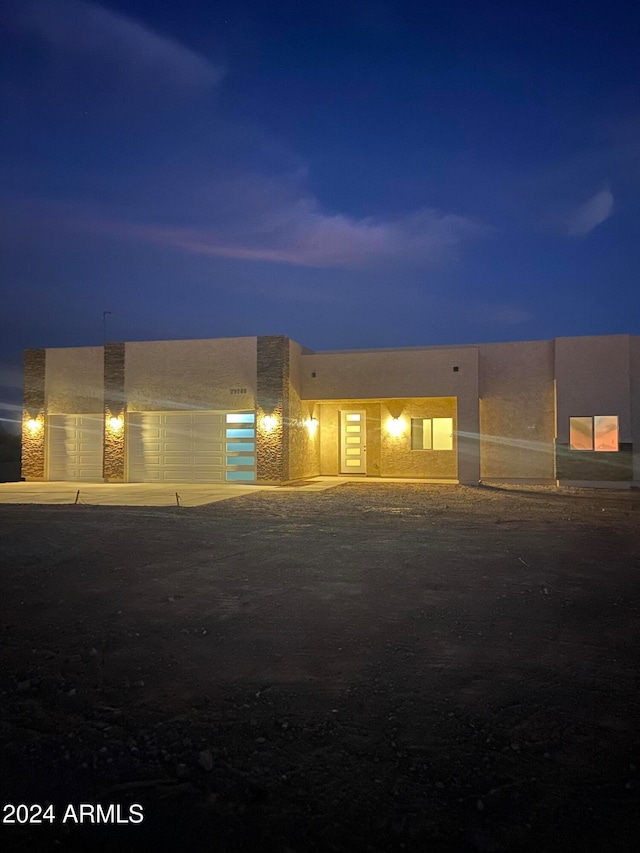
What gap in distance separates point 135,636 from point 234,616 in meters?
0.83

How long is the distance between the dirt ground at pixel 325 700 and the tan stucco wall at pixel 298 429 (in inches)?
460

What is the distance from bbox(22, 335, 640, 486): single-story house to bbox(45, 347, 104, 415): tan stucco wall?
43mm

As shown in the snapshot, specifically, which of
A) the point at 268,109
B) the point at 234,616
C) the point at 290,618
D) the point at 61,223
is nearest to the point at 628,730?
the point at 290,618

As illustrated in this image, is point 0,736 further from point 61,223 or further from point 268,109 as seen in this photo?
point 61,223

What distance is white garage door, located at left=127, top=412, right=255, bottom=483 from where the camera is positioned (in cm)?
1856

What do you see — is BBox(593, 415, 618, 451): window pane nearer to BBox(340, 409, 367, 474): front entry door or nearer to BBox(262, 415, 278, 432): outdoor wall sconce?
BBox(340, 409, 367, 474): front entry door

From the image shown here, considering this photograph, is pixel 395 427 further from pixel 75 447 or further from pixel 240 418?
pixel 75 447

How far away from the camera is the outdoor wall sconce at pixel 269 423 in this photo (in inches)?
710

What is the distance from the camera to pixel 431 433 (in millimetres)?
20781

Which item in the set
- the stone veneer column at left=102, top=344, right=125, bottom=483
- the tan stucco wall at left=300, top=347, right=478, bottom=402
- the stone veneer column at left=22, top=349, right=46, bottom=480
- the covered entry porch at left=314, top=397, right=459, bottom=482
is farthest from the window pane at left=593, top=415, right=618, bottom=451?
the stone veneer column at left=22, top=349, right=46, bottom=480

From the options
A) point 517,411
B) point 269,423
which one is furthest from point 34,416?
point 517,411

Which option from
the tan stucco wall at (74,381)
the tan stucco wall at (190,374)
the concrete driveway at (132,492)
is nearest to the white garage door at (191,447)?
the tan stucco wall at (190,374)

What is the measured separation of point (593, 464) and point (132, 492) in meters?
13.7

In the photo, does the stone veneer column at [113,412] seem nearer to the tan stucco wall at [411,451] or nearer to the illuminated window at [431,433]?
the tan stucco wall at [411,451]
